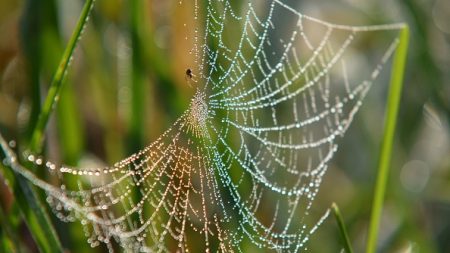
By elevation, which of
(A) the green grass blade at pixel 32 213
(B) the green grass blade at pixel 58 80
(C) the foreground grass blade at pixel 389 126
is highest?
(B) the green grass blade at pixel 58 80

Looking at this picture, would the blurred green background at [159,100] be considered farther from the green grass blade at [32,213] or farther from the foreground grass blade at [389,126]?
the foreground grass blade at [389,126]

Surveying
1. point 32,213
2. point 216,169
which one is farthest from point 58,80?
point 216,169

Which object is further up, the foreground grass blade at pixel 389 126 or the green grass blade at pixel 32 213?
the green grass blade at pixel 32 213

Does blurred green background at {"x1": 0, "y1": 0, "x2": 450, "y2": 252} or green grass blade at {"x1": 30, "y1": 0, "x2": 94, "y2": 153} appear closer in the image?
green grass blade at {"x1": 30, "y1": 0, "x2": 94, "y2": 153}

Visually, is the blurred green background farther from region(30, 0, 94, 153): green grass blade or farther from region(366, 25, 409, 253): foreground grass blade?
region(366, 25, 409, 253): foreground grass blade

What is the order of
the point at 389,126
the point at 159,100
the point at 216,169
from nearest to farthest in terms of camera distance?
1. the point at 389,126
2. the point at 216,169
3. the point at 159,100

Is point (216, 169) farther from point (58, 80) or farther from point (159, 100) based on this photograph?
point (58, 80)

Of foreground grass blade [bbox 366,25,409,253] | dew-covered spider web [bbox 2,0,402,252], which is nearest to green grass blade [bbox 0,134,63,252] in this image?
dew-covered spider web [bbox 2,0,402,252]

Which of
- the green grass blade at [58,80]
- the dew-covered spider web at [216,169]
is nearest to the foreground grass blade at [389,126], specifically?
the dew-covered spider web at [216,169]
